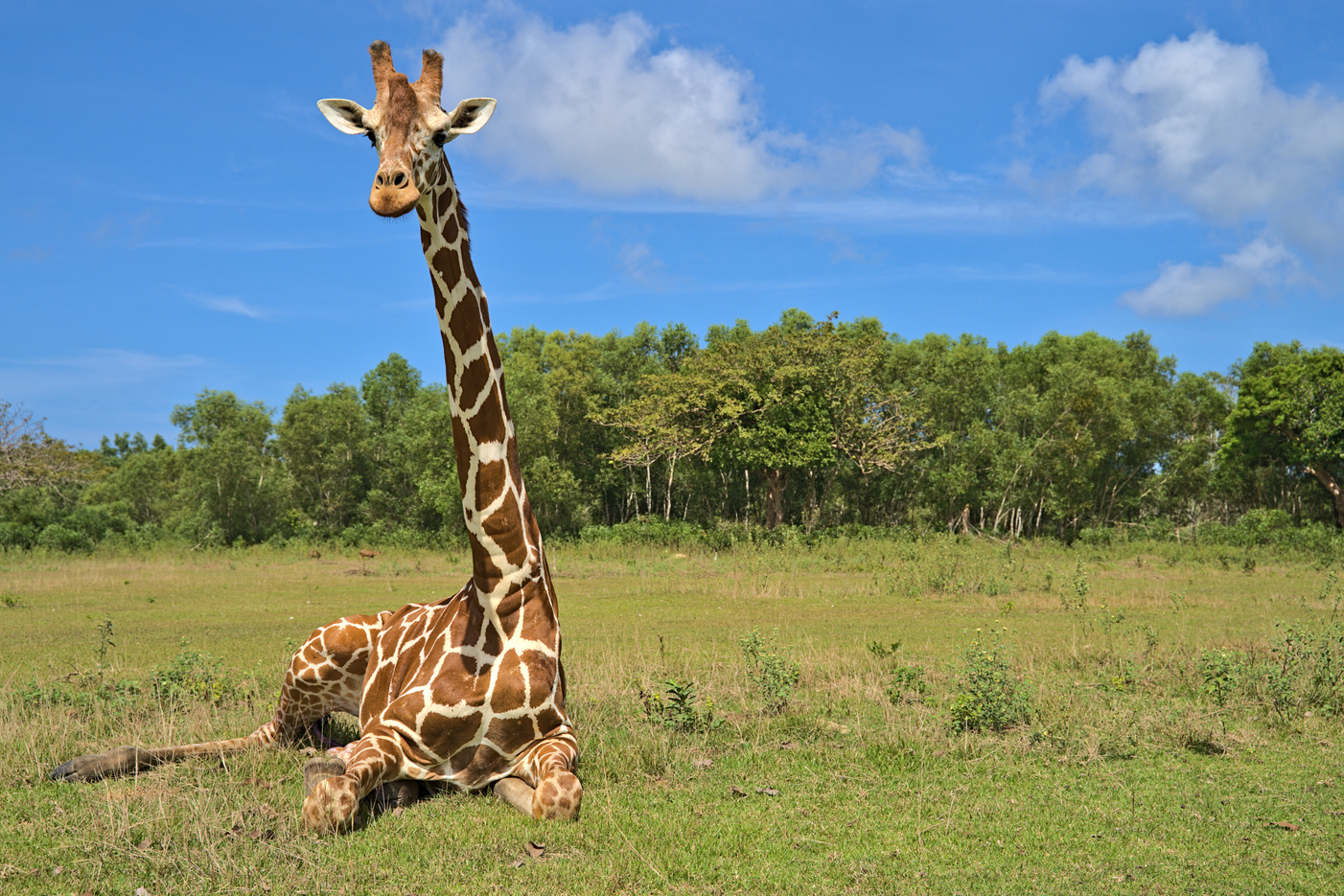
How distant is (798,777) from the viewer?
22.0 feet

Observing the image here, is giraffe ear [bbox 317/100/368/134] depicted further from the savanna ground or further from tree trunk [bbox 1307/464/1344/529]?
tree trunk [bbox 1307/464/1344/529]

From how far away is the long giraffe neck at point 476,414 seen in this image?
19.6 feet

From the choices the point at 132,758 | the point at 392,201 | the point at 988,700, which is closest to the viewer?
the point at 392,201

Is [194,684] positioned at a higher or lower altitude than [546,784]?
lower

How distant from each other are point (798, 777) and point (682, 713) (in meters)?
1.39

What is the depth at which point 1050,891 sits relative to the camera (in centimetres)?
467

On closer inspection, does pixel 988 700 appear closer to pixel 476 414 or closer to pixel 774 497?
pixel 476 414

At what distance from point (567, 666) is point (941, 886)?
6448 millimetres

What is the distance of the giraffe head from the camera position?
5.35m

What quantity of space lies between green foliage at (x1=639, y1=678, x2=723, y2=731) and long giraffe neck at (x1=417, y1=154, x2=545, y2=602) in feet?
7.59

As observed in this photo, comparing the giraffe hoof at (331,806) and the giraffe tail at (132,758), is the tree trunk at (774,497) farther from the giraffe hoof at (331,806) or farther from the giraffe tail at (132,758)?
the giraffe hoof at (331,806)

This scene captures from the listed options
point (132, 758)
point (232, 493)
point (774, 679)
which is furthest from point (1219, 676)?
point (232, 493)

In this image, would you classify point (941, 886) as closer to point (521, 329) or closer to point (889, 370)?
point (889, 370)

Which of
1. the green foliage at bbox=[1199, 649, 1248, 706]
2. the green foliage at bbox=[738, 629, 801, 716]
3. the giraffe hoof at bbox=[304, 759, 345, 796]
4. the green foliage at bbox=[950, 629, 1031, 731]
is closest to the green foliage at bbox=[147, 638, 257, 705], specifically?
the giraffe hoof at bbox=[304, 759, 345, 796]
